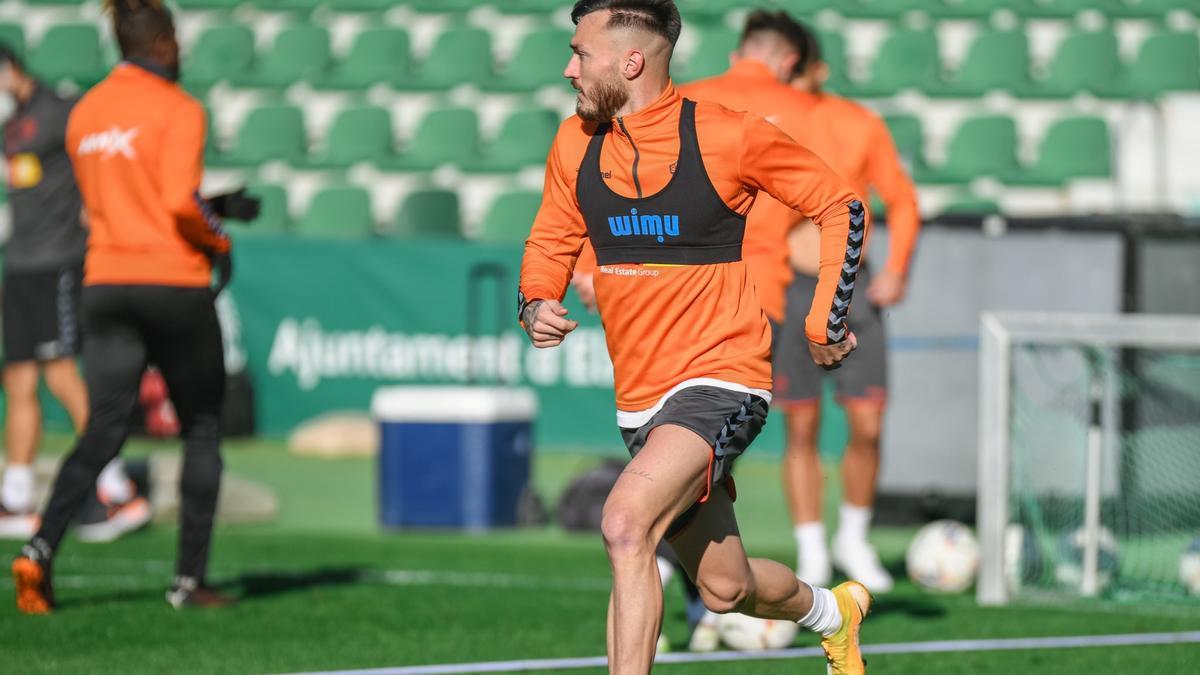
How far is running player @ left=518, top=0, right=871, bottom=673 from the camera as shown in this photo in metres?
4.75

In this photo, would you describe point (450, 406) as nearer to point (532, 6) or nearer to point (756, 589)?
point (756, 589)

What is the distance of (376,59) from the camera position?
1734 centimetres

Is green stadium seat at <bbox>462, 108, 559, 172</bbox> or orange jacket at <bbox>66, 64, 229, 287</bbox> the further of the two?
green stadium seat at <bbox>462, 108, 559, 172</bbox>

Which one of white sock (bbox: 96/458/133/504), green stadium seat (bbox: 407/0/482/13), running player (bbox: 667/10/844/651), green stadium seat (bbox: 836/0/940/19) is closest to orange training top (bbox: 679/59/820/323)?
running player (bbox: 667/10/844/651)

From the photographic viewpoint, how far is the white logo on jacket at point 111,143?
22.4 ft

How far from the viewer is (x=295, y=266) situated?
13805 millimetres

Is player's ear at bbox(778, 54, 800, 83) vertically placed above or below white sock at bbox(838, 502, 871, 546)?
above

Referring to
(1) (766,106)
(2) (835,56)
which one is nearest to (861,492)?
(1) (766,106)

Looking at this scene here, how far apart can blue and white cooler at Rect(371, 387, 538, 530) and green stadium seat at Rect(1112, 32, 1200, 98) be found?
785cm

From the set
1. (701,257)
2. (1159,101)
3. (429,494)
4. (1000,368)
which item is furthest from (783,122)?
(1159,101)

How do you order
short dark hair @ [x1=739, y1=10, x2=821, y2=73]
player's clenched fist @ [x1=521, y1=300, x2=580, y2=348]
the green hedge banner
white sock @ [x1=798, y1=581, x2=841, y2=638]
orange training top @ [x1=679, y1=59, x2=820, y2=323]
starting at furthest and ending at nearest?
the green hedge banner
short dark hair @ [x1=739, y1=10, x2=821, y2=73]
orange training top @ [x1=679, y1=59, x2=820, y2=323]
white sock @ [x1=798, y1=581, x2=841, y2=638]
player's clenched fist @ [x1=521, y1=300, x2=580, y2=348]

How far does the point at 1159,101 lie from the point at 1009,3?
2.33 m

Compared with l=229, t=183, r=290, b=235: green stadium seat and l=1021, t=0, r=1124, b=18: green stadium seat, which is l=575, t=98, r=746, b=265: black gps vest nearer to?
l=229, t=183, r=290, b=235: green stadium seat

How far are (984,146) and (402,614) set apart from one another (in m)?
9.48
